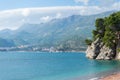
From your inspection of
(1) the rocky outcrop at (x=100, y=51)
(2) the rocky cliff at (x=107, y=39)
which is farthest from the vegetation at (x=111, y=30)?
(1) the rocky outcrop at (x=100, y=51)

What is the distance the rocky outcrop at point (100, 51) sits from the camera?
122188 mm

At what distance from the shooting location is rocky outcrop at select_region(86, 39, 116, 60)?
12219cm

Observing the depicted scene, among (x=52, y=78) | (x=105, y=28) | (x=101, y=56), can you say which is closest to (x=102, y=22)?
(x=105, y=28)

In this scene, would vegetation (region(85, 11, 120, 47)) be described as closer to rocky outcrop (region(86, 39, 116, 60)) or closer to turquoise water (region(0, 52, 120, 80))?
rocky outcrop (region(86, 39, 116, 60))

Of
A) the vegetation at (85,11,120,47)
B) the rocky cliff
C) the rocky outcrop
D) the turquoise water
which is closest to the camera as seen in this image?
the turquoise water

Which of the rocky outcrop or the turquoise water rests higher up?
the rocky outcrop

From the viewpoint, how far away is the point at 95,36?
130 metres

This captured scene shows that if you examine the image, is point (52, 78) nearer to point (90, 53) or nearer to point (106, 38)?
point (106, 38)

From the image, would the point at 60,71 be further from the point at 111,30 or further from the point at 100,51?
the point at 100,51

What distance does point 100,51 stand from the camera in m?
128

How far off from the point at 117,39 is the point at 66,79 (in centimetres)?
6337

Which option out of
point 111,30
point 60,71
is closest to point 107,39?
point 111,30

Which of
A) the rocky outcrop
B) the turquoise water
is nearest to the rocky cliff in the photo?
the rocky outcrop

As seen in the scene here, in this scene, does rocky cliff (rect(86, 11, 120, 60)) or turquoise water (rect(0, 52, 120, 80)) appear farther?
rocky cliff (rect(86, 11, 120, 60))
